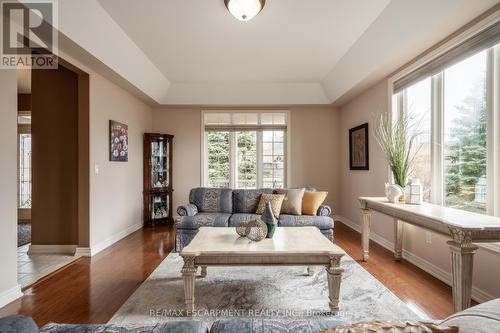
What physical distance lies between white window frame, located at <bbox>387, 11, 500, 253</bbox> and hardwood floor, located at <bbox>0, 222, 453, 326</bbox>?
0.72 m

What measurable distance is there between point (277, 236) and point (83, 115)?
298 cm

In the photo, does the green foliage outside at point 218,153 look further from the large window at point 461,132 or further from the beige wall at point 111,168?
the large window at point 461,132

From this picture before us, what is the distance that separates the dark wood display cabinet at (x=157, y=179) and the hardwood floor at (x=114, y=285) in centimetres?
139

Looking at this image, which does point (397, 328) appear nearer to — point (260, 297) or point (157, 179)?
point (260, 297)

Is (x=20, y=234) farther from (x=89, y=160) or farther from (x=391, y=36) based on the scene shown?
(x=391, y=36)

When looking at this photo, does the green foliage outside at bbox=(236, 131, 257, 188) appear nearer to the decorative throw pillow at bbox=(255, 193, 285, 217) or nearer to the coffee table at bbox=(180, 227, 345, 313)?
the decorative throw pillow at bbox=(255, 193, 285, 217)

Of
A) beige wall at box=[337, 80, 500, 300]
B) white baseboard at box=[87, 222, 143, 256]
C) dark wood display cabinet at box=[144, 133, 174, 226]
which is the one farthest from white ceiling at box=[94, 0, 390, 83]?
white baseboard at box=[87, 222, 143, 256]

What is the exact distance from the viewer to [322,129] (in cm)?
578

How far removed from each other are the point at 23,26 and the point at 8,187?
1.48 m

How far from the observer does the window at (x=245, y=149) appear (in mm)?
5809

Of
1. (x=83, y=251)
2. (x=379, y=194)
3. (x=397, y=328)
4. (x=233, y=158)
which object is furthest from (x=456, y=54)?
(x=83, y=251)

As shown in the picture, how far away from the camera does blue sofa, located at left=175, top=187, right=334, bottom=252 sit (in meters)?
3.48

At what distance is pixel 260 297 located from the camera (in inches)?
91.4

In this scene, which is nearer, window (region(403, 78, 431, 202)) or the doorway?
window (region(403, 78, 431, 202))
